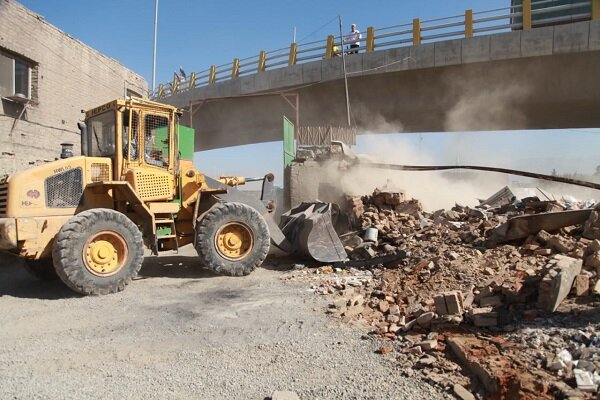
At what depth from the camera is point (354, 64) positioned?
1459 centimetres

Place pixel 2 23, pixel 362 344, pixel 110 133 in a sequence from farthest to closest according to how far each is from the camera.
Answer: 1. pixel 2 23
2. pixel 110 133
3. pixel 362 344

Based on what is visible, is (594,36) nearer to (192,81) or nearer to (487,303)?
(487,303)

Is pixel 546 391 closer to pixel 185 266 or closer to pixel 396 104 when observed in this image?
pixel 185 266

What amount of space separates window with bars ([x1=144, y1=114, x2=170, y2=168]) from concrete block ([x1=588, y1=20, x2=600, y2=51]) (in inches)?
432

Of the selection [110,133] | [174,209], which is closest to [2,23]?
[110,133]

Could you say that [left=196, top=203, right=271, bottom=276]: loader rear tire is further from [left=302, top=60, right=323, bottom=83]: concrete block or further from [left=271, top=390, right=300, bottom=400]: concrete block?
[left=302, top=60, right=323, bottom=83]: concrete block

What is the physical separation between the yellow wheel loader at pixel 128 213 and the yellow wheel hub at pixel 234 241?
16mm

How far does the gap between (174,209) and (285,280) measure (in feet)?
6.92

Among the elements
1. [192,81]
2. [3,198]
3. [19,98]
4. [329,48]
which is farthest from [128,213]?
[192,81]

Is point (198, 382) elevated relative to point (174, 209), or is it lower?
lower

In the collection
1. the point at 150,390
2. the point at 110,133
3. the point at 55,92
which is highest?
the point at 55,92

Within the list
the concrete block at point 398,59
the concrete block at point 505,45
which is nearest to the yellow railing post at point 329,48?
the concrete block at point 398,59

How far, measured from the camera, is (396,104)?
14781 mm

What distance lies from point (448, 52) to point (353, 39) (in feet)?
10.9
